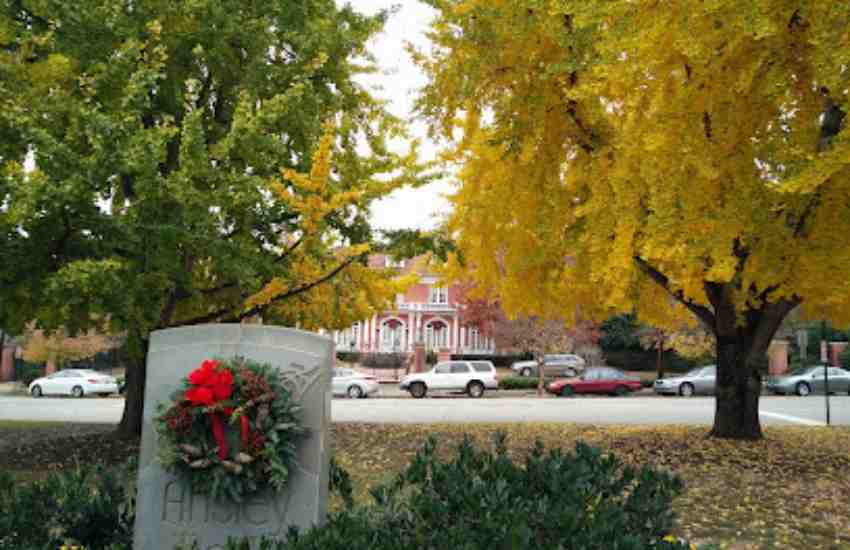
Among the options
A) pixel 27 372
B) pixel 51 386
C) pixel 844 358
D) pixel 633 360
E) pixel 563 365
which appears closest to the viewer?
pixel 51 386

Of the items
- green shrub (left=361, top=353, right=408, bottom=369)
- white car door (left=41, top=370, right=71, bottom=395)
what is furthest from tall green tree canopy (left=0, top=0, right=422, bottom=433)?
green shrub (left=361, top=353, right=408, bottom=369)

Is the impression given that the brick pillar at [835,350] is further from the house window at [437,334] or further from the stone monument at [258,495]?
the stone monument at [258,495]

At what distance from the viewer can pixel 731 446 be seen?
1081 centimetres

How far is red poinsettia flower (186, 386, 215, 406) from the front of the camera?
4.21 m

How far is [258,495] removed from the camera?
444 centimetres

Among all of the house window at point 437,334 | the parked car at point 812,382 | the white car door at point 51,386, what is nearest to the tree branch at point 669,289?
the parked car at point 812,382

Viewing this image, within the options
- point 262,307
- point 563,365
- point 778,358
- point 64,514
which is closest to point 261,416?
point 64,514

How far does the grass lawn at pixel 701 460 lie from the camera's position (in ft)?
21.1

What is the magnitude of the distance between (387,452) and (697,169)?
6.26 metres

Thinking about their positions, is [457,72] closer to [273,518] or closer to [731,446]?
[273,518]

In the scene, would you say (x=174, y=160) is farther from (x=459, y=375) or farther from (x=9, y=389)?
(x=9, y=389)

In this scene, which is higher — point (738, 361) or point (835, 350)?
point (835, 350)

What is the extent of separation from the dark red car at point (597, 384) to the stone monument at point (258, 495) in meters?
26.0

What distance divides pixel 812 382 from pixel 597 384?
9168 mm
